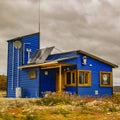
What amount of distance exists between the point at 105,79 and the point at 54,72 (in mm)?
3829

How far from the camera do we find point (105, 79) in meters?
27.8

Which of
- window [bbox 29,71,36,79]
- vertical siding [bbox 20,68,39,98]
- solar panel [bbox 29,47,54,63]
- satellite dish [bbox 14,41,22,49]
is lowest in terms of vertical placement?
vertical siding [bbox 20,68,39,98]

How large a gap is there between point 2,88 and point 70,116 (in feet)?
106

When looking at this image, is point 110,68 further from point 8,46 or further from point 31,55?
point 8,46

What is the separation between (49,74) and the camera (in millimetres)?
27656

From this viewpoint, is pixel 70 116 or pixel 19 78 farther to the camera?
pixel 19 78

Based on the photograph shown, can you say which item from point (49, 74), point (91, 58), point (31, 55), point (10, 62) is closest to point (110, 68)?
point (91, 58)

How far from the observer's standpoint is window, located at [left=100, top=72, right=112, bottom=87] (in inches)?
1084

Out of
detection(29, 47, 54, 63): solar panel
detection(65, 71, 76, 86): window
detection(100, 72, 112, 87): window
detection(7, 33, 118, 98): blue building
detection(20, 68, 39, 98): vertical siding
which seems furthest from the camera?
detection(100, 72, 112, 87): window

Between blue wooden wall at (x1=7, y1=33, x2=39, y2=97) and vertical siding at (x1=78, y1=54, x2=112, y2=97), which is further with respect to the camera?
blue wooden wall at (x1=7, y1=33, x2=39, y2=97)

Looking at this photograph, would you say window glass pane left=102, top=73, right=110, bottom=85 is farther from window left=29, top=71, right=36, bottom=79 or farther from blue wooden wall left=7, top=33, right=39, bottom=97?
blue wooden wall left=7, top=33, right=39, bottom=97

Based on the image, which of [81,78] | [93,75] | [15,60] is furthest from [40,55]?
[93,75]

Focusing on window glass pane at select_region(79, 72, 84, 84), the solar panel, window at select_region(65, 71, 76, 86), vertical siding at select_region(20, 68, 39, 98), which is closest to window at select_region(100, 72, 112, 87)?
window glass pane at select_region(79, 72, 84, 84)

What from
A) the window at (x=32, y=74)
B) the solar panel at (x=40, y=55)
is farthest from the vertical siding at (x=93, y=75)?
the window at (x=32, y=74)
